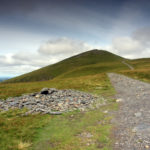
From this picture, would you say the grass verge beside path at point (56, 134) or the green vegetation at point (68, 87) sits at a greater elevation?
the green vegetation at point (68, 87)

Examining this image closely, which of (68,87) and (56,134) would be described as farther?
(68,87)

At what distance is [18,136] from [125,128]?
777 cm

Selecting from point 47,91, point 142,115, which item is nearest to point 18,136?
point 142,115

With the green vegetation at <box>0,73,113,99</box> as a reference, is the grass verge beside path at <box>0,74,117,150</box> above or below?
below

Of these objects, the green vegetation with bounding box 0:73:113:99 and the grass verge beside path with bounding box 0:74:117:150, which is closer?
the grass verge beside path with bounding box 0:74:117:150

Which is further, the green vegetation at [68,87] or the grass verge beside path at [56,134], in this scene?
the green vegetation at [68,87]

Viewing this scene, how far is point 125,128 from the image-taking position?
30.2 ft

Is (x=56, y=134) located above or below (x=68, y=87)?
below

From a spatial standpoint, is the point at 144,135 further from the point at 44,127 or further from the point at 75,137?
the point at 44,127

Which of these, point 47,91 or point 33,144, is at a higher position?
point 47,91

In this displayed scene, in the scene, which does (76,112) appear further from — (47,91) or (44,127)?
(47,91)

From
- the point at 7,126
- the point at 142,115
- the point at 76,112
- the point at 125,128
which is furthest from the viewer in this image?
the point at 76,112

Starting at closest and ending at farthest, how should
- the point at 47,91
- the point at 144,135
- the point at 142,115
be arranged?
the point at 144,135 < the point at 142,115 < the point at 47,91

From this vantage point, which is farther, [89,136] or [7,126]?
[7,126]
